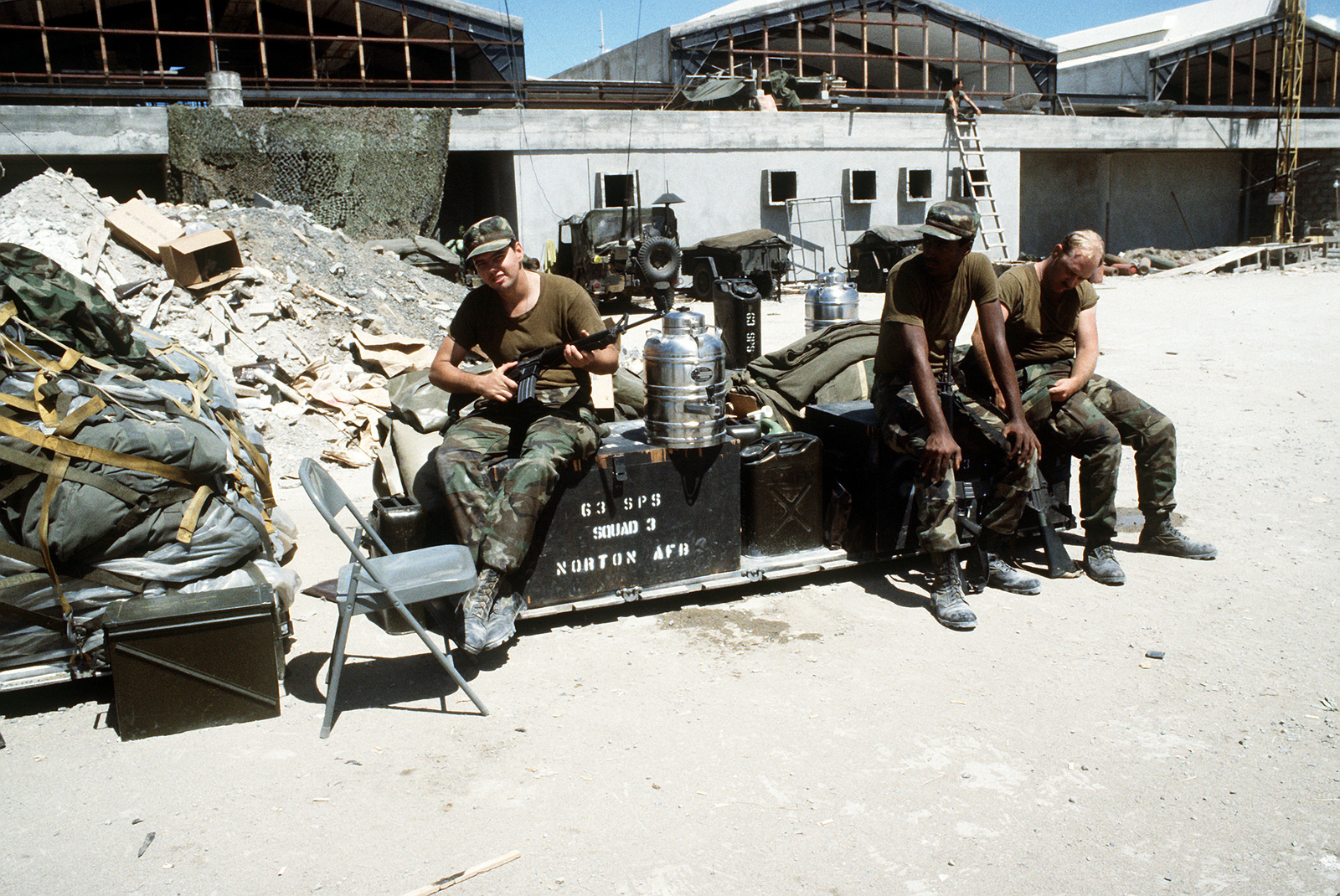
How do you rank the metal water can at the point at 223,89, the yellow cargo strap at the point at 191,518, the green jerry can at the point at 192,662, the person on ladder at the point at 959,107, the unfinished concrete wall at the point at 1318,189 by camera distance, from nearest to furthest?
the green jerry can at the point at 192,662, the yellow cargo strap at the point at 191,518, the metal water can at the point at 223,89, the person on ladder at the point at 959,107, the unfinished concrete wall at the point at 1318,189

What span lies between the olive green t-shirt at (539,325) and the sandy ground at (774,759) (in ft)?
3.87

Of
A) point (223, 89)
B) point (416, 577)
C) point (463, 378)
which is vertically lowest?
point (416, 577)

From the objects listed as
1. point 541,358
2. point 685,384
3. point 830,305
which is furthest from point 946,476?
point 830,305

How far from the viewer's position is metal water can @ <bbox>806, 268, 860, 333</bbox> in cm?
747

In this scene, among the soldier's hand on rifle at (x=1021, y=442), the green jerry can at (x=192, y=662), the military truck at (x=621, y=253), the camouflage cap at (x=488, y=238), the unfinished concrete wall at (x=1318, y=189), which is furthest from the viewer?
the unfinished concrete wall at (x=1318, y=189)

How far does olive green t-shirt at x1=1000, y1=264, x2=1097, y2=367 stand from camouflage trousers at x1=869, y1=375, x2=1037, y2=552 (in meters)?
0.47

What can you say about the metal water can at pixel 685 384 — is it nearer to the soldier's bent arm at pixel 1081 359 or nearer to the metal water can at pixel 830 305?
the soldier's bent arm at pixel 1081 359

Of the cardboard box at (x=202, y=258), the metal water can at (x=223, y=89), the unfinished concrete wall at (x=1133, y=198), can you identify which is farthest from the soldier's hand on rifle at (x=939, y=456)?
the unfinished concrete wall at (x=1133, y=198)

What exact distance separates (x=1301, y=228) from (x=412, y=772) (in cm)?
3565

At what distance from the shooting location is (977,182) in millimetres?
25359

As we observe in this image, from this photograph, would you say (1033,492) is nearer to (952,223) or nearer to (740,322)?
(952,223)

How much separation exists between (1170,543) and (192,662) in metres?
4.71

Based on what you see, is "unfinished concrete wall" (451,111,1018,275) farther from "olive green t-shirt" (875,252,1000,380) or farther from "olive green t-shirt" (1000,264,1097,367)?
"olive green t-shirt" (875,252,1000,380)

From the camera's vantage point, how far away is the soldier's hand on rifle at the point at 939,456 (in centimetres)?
→ 452
